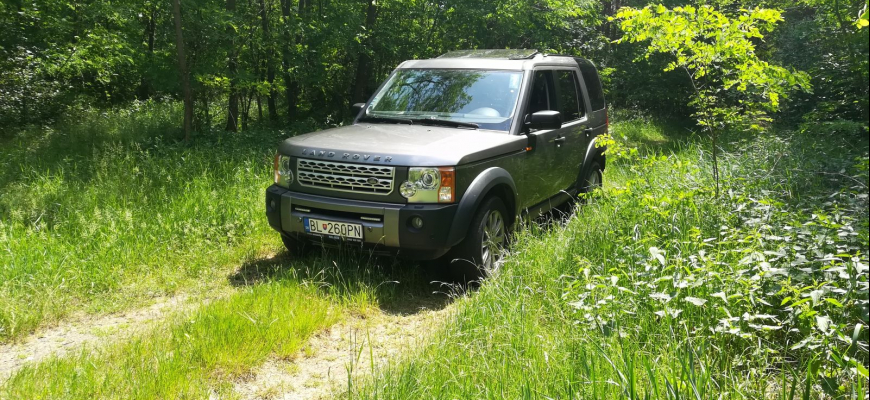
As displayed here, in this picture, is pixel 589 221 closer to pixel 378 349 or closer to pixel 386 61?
pixel 378 349

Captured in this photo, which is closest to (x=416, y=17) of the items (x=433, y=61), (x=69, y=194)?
(x=433, y=61)

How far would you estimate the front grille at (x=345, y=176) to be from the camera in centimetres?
435

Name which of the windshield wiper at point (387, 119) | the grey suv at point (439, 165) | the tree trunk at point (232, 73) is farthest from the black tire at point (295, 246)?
the tree trunk at point (232, 73)

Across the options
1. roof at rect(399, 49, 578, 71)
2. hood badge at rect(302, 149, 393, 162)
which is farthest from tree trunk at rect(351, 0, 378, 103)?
hood badge at rect(302, 149, 393, 162)

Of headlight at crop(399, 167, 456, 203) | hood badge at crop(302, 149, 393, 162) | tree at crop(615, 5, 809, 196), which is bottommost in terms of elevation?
headlight at crop(399, 167, 456, 203)

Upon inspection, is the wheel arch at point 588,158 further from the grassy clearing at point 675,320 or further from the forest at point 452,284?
the grassy clearing at point 675,320

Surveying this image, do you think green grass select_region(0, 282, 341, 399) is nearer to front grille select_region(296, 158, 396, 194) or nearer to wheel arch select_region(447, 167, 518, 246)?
front grille select_region(296, 158, 396, 194)

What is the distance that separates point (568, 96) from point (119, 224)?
15.3 feet

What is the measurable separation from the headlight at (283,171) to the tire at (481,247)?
1.42 metres

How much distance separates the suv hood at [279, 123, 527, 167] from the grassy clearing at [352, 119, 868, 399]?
94 centimetres

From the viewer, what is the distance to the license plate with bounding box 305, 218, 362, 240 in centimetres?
440

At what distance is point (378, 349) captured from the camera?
3.80m

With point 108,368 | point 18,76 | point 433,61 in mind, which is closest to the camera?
point 108,368

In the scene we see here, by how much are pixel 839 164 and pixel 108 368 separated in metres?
6.17
